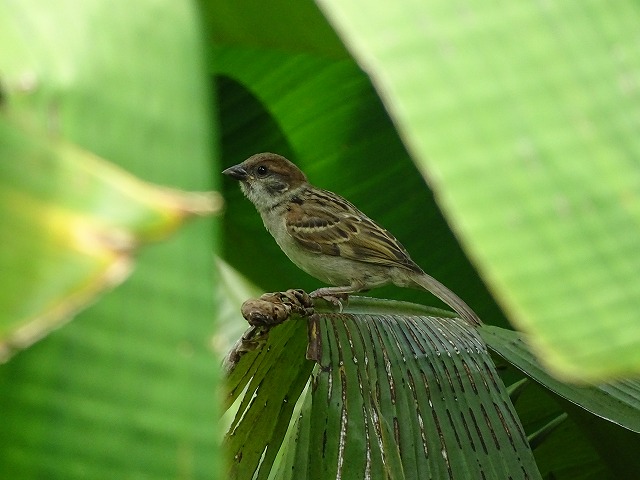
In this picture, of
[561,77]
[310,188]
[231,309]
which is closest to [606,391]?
[561,77]

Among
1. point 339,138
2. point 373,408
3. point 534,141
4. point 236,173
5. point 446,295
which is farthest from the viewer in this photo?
point 236,173

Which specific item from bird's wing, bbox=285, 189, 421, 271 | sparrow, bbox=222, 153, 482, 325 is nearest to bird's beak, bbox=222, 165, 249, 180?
sparrow, bbox=222, 153, 482, 325

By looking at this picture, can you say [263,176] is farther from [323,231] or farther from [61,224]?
[61,224]

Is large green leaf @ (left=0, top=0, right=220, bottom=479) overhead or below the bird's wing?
below

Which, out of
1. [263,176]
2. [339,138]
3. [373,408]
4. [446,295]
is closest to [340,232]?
[263,176]

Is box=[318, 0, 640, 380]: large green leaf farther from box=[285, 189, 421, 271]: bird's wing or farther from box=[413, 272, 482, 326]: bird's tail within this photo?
box=[285, 189, 421, 271]: bird's wing

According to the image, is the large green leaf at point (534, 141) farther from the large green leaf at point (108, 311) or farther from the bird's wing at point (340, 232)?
the bird's wing at point (340, 232)

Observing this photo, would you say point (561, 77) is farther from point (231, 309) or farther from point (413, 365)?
point (231, 309)
